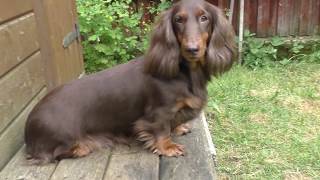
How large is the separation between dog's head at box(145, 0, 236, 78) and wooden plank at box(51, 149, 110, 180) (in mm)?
544

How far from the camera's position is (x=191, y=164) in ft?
8.21

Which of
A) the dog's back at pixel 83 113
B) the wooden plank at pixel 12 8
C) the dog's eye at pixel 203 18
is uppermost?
the wooden plank at pixel 12 8

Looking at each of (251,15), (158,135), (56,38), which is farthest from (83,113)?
(251,15)

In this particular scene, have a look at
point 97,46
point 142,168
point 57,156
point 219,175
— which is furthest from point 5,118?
point 97,46

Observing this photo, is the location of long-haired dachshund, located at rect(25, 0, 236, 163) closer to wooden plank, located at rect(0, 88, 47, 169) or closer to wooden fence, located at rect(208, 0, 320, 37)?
wooden plank, located at rect(0, 88, 47, 169)

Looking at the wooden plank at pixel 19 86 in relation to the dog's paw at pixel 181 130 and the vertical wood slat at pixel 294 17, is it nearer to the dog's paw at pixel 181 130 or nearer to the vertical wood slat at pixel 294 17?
the dog's paw at pixel 181 130

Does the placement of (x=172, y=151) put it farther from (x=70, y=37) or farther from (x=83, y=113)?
(x=70, y=37)

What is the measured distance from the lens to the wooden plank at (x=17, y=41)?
2617 millimetres

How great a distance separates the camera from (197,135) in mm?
2930

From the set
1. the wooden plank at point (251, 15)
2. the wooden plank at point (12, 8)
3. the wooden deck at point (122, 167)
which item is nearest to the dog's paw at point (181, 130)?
the wooden deck at point (122, 167)

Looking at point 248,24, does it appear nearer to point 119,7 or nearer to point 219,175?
point 119,7

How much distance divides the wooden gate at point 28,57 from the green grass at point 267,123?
1.33 m

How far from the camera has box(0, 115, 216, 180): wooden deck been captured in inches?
94.7

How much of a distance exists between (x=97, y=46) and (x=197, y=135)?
265 centimetres
